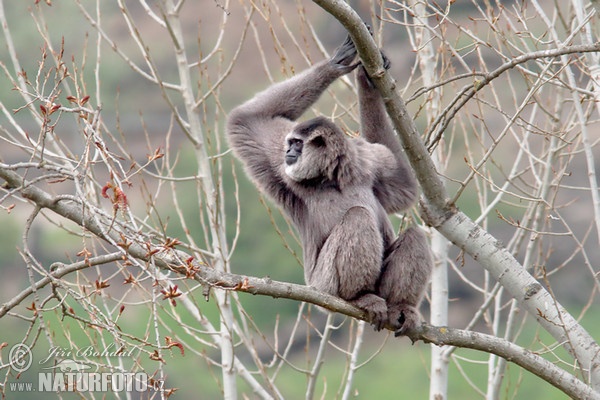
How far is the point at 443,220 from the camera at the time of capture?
18.5 ft

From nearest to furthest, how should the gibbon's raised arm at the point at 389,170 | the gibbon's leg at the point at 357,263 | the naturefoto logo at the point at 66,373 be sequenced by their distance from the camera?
the naturefoto logo at the point at 66,373, the gibbon's leg at the point at 357,263, the gibbon's raised arm at the point at 389,170

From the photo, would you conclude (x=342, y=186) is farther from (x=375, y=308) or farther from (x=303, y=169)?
(x=375, y=308)

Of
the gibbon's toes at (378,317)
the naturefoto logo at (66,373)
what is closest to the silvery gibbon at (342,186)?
the gibbon's toes at (378,317)

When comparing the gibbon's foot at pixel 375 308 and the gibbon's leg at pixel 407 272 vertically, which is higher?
the gibbon's leg at pixel 407 272

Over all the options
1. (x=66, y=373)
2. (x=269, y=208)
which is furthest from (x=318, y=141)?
(x=66, y=373)

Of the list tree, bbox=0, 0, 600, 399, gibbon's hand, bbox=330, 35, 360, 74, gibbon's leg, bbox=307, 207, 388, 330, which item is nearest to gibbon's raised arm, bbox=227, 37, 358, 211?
gibbon's hand, bbox=330, 35, 360, 74

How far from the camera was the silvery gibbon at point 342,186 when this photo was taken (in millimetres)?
6219

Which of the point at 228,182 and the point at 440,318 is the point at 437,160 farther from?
the point at 228,182

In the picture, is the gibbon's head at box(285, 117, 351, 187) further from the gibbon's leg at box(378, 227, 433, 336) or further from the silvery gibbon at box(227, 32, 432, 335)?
the gibbon's leg at box(378, 227, 433, 336)

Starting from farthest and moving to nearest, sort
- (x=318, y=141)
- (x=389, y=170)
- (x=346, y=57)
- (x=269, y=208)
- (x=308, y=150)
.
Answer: (x=269, y=208)
(x=389, y=170)
(x=318, y=141)
(x=308, y=150)
(x=346, y=57)

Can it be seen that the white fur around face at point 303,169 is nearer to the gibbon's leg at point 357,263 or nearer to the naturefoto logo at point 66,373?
the gibbon's leg at point 357,263

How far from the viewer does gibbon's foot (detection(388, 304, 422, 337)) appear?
6008mm

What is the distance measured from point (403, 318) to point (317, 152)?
1590 mm

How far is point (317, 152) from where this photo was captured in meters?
6.40
